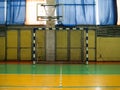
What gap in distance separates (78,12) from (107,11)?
2284mm

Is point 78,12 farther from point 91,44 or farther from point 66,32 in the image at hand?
point 91,44

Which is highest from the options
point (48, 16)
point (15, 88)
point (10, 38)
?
point (48, 16)

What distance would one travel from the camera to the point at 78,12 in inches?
869

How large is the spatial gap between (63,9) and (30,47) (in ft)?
13.1

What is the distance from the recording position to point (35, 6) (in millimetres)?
21875

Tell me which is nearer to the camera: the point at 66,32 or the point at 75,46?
the point at 75,46

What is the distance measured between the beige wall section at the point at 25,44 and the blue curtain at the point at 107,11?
19.3 ft

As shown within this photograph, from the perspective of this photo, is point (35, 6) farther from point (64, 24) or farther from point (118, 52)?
point (118, 52)

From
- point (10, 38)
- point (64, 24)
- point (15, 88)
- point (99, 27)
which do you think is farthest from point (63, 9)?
point (15, 88)

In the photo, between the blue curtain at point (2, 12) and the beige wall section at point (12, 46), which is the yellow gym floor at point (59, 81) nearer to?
the beige wall section at point (12, 46)

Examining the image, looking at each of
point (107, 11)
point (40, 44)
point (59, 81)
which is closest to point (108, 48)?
point (107, 11)

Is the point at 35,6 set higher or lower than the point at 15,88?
higher

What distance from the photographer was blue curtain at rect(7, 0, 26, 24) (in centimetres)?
2211

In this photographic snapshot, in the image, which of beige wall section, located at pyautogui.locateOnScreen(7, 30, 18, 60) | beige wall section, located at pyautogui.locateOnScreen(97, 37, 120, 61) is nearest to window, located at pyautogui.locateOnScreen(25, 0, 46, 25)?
beige wall section, located at pyautogui.locateOnScreen(7, 30, 18, 60)
